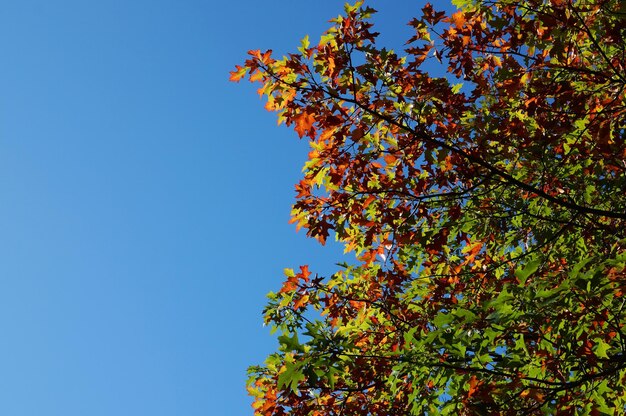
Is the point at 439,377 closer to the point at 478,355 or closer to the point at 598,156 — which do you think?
the point at 478,355

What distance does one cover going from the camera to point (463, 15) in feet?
19.9

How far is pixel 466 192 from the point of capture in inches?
A: 215

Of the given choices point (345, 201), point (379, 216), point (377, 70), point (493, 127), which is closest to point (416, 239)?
point (379, 216)

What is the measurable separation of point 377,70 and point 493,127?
150cm

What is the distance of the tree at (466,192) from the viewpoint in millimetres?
4859

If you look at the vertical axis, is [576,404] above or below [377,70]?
below

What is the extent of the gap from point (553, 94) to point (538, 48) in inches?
20.6

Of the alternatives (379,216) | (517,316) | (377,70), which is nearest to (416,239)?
(379,216)

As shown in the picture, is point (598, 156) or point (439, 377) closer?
point (439, 377)

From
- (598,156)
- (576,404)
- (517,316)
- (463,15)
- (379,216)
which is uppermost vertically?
(463,15)

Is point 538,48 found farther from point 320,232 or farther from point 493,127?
point 320,232

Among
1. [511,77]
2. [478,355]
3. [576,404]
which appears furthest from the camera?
[511,77]

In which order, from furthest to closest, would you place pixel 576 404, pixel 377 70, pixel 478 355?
pixel 377 70
pixel 576 404
pixel 478 355

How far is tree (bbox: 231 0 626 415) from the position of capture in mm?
4859
